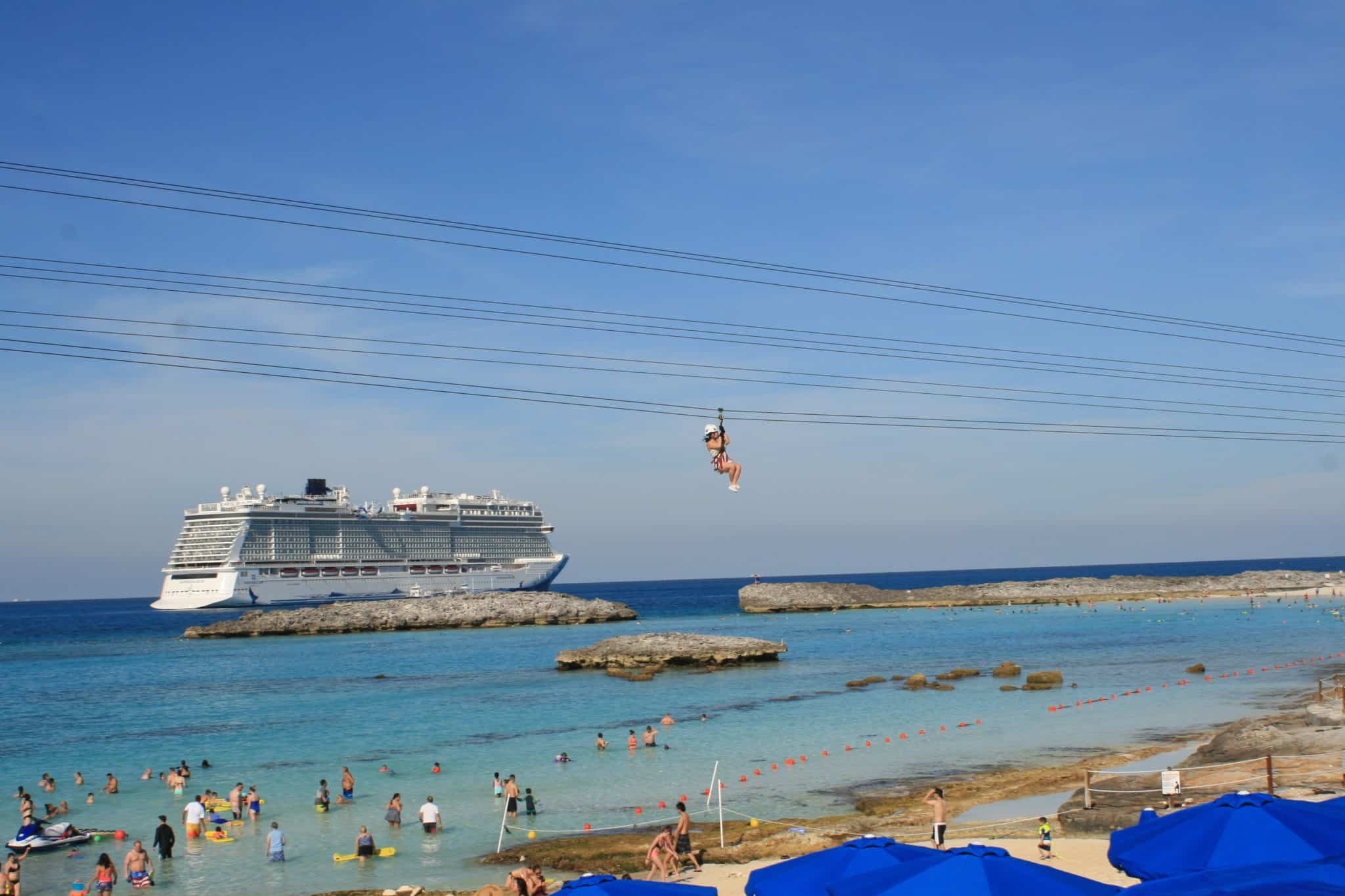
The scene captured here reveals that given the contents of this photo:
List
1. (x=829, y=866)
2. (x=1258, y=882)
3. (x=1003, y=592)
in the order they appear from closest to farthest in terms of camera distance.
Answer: (x=1258, y=882) < (x=829, y=866) < (x=1003, y=592)

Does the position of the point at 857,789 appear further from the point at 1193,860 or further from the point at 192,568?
the point at 192,568

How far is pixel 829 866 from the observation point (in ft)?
33.6

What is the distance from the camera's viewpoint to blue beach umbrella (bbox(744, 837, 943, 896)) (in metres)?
9.98

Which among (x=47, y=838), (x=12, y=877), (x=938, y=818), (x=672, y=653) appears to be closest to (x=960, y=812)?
(x=938, y=818)

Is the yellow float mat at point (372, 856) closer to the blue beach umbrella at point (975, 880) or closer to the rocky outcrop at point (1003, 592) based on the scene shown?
the blue beach umbrella at point (975, 880)

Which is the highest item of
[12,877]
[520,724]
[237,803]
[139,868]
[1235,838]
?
[1235,838]

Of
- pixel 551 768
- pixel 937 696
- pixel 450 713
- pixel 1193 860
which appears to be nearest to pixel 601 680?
pixel 450 713

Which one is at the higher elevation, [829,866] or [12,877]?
[829,866]

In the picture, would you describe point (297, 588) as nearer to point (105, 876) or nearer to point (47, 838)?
point (47, 838)

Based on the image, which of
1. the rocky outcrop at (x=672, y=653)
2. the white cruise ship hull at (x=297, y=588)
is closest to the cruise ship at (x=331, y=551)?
the white cruise ship hull at (x=297, y=588)

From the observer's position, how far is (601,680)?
154 feet

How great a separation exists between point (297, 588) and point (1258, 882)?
115 metres

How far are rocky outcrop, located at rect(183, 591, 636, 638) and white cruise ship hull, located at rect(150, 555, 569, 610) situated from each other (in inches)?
752

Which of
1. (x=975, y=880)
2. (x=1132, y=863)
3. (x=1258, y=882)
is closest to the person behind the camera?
(x=1258, y=882)
